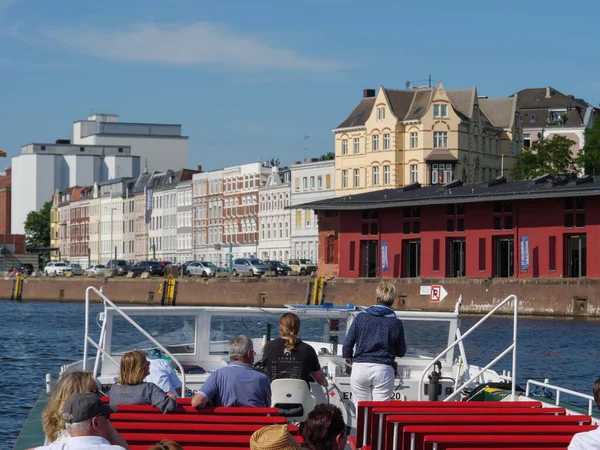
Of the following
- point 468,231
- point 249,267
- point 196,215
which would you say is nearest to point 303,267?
point 249,267

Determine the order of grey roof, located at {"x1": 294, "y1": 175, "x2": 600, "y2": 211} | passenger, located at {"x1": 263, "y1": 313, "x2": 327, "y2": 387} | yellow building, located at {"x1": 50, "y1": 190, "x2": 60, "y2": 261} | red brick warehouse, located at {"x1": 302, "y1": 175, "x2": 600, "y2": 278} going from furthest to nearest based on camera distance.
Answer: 1. yellow building, located at {"x1": 50, "y1": 190, "x2": 60, "y2": 261}
2. red brick warehouse, located at {"x1": 302, "y1": 175, "x2": 600, "y2": 278}
3. grey roof, located at {"x1": 294, "y1": 175, "x2": 600, "y2": 211}
4. passenger, located at {"x1": 263, "y1": 313, "x2": 327, "y2": 387}

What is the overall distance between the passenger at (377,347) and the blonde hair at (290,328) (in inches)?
32.5

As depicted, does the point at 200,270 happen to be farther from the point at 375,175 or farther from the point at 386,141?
the point at 386,141

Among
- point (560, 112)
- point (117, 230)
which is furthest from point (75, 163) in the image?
point (560, 112)

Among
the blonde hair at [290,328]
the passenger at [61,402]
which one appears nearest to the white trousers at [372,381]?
the blonde hair at [290,328]

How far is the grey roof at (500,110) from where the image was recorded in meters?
124

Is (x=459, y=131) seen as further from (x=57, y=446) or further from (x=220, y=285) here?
(x=57, y=446)

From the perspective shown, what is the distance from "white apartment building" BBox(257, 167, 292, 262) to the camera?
→ 127 meters

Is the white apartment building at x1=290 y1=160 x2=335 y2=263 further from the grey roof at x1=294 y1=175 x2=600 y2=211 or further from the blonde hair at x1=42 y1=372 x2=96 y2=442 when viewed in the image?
the blonde hair at x1=42 y1=372 x2=96 y2=442

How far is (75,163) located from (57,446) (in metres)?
190

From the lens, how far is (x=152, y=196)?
154125 mm

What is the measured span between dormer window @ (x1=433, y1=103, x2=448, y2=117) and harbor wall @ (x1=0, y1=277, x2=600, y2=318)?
3055 centimetres

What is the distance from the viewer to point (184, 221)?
5896 inches

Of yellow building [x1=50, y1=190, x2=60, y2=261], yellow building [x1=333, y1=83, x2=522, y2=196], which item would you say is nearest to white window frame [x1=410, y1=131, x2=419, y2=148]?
yellow building [x1=333, y1=83, x2=522, y2=196]
